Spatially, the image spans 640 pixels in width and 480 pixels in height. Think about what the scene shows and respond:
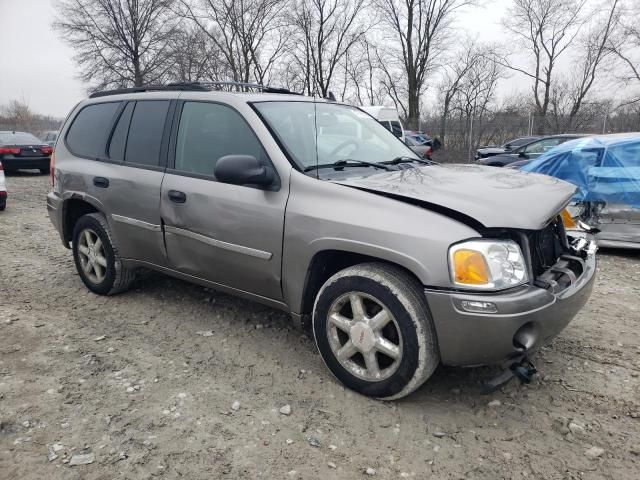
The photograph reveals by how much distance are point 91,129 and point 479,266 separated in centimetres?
366

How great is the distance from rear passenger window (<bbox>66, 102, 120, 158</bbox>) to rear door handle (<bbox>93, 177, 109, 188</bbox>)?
0.83 ft

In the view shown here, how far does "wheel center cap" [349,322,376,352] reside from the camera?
2.70m

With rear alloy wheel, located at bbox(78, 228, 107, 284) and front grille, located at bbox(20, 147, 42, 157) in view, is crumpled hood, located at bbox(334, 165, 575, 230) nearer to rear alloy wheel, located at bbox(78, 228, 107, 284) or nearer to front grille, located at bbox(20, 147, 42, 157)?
rear alloy wheel, located at bbox(78, 228, 107, 284)

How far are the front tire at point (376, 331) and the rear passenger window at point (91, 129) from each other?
2.66 m

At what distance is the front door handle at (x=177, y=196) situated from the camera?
3441 mm

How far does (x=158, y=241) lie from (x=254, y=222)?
1034mm

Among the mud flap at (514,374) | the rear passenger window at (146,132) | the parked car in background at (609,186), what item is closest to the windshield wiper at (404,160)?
the mud flap at (514,374)

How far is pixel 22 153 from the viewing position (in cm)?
1466

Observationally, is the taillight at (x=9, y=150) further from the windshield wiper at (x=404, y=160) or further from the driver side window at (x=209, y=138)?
the windshield wiper at (x=404, y=160)

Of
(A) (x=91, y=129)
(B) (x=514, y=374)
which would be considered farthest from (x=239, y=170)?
(A) (x=91, y=129)

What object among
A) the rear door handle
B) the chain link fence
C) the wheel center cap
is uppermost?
the chain link fence

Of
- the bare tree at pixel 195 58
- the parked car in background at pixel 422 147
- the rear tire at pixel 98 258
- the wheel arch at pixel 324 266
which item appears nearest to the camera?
the wheel arch at pixel 324 266

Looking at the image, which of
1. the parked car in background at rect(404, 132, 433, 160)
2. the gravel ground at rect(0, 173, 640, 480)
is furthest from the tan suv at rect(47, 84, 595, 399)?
the parked car in background at rect(404, 132, 433, 160)

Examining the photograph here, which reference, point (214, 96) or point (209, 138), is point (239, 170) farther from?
point (214, 96)
